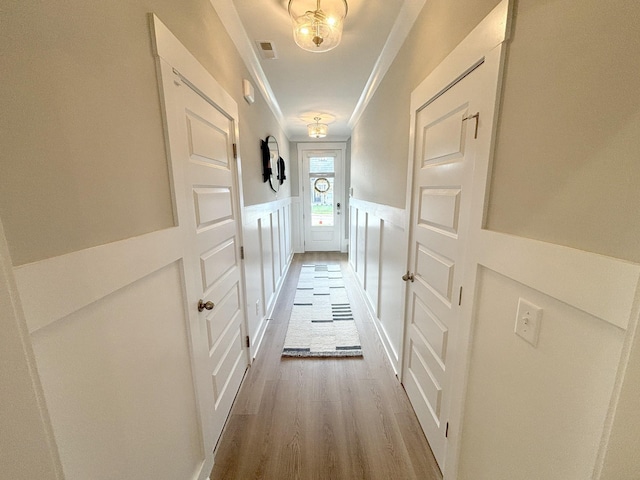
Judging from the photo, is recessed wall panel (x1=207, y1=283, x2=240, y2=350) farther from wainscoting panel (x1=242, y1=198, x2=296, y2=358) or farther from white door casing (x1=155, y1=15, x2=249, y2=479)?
wainscoting panel (x1=242, y1=198, x2=296, y2=358)

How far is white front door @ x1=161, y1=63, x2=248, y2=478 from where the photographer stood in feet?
3.50

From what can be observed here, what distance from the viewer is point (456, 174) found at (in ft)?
3.62

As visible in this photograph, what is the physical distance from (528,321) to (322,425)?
1360 mm

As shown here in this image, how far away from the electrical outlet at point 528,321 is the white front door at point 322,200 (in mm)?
4952

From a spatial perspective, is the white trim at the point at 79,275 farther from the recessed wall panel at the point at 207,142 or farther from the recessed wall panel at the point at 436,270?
the recessed wall panel at the point at 436,270

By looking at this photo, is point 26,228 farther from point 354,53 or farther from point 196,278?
point 354,53

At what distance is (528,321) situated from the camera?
72 centimetres

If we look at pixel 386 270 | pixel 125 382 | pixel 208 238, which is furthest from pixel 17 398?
pixel 386 270

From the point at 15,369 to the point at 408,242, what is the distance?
1665 millimetres

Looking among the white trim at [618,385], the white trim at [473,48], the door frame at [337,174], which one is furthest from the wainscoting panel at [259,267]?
the door frame at [337,174]

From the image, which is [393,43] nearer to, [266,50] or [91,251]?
[266,50]

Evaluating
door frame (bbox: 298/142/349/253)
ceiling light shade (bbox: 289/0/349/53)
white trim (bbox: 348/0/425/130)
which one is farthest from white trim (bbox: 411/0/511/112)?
door frame (bbox: 298/142/349/253)

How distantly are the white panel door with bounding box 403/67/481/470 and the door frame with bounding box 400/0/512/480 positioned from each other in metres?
0.05

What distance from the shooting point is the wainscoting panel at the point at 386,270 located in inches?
72.6
